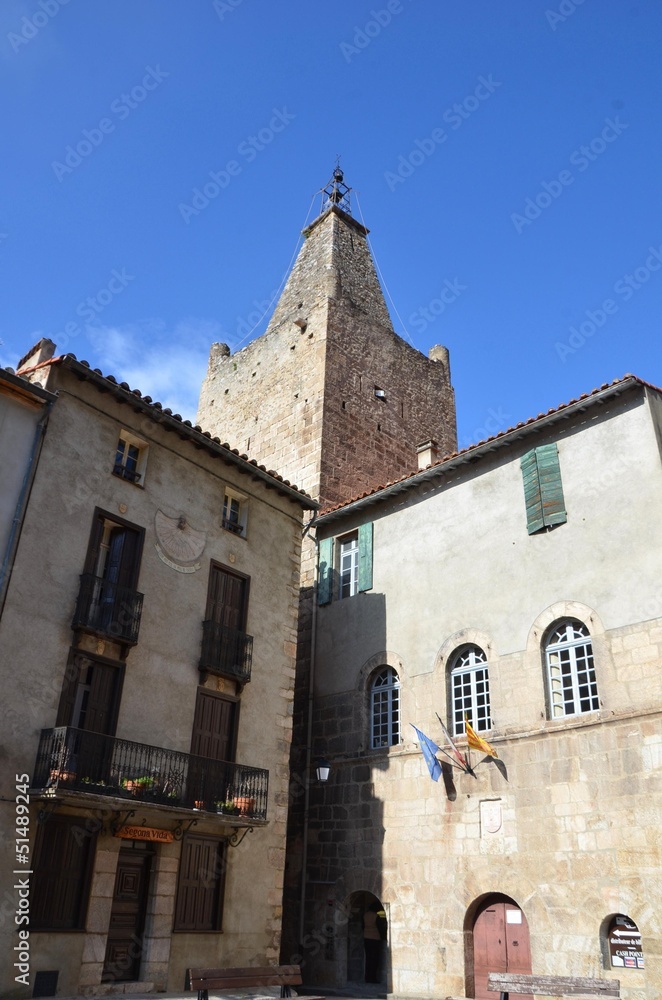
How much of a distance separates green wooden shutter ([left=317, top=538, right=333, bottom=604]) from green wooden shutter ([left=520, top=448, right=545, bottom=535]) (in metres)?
5.63

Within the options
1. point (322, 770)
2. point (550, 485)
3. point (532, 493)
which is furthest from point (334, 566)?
point (550, 485)

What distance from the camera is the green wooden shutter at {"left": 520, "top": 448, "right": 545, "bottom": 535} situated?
630 inches

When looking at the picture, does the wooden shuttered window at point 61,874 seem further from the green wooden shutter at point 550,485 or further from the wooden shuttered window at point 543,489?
the green wooden shutter at point 550,485

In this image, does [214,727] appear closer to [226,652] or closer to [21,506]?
[226,652]

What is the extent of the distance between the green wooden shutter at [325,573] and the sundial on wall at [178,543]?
453cm

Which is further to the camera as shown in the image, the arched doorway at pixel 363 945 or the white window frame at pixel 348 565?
the white window frame at pixel 348 565

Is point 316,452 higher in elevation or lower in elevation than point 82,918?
higher

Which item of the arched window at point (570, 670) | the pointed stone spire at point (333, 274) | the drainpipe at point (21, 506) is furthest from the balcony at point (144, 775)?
the pointed stone spire at point (333, 274)

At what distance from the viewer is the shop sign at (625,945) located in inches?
488

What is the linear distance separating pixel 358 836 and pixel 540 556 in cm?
690

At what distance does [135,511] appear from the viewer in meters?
15.2

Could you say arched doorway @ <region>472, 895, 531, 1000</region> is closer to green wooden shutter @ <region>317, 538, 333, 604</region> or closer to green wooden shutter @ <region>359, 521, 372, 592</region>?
green wooden shutter @ <region>359, 521, 372, 592</region>

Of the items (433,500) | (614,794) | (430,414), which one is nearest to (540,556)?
(433,500)

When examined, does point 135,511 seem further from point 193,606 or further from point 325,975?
point 325,975
